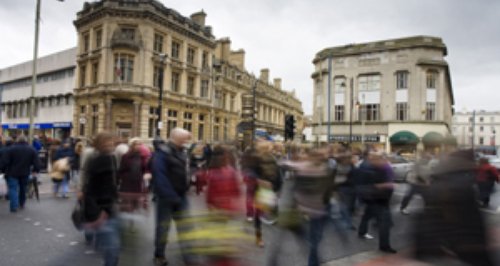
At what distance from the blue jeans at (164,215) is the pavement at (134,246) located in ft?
0.73

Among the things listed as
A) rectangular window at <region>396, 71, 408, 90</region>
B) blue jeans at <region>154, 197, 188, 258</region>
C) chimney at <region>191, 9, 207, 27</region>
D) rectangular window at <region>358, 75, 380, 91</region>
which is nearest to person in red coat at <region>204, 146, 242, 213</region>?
blue jeans at <region>154, 197, 188, 258</region>

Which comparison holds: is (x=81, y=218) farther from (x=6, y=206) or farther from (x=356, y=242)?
(x=6, y=206)

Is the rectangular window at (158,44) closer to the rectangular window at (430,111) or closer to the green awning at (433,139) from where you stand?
the rectangular window at (430,111)

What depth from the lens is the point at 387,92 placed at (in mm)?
34000

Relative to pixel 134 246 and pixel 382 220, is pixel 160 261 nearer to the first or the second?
pixel 134 246

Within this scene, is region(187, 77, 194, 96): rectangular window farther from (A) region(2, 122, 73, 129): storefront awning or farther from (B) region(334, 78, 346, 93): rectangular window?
(B) region(334, 78, 346, 93): rectangular window

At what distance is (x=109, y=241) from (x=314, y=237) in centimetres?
255

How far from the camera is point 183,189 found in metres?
4.75

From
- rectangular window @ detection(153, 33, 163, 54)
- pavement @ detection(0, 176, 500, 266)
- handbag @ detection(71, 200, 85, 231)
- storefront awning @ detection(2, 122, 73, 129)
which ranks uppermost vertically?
rectangular window @ detection(153, 33, 163, 54)

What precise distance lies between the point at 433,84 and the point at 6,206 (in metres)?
34.8

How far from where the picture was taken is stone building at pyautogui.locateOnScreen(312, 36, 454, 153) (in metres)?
32.3

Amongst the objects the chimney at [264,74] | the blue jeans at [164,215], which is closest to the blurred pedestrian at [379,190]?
the blue jeans at [164,215]

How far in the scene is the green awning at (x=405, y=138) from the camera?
1248 inches

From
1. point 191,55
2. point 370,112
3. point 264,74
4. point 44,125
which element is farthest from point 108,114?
point 264,74
